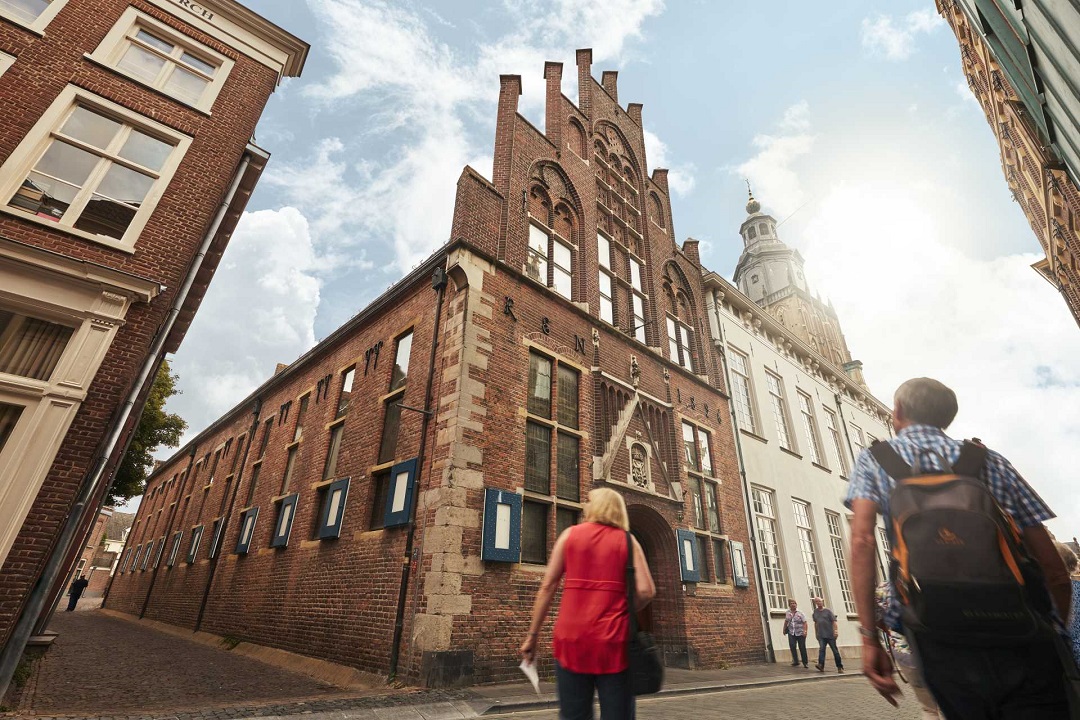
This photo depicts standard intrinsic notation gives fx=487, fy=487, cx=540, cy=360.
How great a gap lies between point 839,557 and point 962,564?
61.8ft

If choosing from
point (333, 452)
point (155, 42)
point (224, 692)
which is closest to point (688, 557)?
point (333, 452)

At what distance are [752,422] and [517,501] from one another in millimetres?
11649

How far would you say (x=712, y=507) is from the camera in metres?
13.1

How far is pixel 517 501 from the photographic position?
828 centimetres

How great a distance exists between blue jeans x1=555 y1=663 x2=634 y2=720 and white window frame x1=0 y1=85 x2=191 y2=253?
837 centimetres

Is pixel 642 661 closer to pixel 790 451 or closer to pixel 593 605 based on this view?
pixel 593 605

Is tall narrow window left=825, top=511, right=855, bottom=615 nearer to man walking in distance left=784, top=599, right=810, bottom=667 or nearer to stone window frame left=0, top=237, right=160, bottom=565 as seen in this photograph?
man walking in distance left=784, top=599, right=810, bottom=667

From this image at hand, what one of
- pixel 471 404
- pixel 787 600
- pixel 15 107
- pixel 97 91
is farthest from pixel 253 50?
pixel 787 600

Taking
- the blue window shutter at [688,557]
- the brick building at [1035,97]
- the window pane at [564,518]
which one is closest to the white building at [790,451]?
the blue window shutter at [688,557]

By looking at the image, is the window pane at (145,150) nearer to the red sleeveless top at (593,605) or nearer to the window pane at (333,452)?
the window pane at (333,452)

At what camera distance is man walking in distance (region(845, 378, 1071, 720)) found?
5.26ft

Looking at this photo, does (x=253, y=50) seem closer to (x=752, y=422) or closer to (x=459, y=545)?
(x=459, y=545)

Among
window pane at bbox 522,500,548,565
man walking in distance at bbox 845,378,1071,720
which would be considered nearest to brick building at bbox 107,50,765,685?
window pane at bbox 522,500,548,565

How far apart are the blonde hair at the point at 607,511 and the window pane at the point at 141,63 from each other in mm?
10739
